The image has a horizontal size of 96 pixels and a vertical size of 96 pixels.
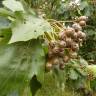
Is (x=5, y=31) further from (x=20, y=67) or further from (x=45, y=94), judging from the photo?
(x=45, y=94)

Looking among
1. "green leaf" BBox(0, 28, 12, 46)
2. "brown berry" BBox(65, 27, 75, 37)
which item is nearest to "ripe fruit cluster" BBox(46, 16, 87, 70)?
"brown berry" BBox(65, 27, 75, 37)

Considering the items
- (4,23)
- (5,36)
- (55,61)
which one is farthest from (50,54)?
(4,23)

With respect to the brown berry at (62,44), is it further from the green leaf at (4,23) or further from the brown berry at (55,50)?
the green leaf at (4,23)

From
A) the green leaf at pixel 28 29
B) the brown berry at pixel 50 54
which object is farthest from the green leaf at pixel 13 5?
the brown berry at pixel 50 54

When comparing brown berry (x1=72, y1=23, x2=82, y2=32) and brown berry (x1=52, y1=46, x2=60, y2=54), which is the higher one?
brown berry (x1=72, y1=23, x2=82, y2=32)

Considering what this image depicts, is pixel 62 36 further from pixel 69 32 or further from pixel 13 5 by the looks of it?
pixel 13 5

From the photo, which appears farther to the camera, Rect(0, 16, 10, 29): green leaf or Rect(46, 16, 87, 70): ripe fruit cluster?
Rect(0, 16, 10, 29): green leaf

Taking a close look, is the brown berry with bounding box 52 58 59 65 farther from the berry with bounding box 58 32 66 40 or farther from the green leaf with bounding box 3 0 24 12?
the green leaf with bounding box 3 0 24 12
